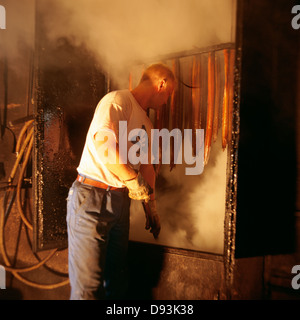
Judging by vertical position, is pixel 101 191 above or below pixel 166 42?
below

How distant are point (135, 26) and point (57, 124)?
168cm

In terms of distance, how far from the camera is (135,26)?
3559 mm

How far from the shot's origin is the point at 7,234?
382 cm

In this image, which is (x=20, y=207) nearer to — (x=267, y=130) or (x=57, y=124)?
(x=57, y=124)

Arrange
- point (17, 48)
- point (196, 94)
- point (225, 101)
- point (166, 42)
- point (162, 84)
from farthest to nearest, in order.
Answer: point (17, 48) → point (166, 42) → point (196, 94) → point (225, 101) → point (162, 84)

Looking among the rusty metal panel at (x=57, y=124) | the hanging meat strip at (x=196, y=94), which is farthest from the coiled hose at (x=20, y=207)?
the hanging meat strip at (x=196, y=94)

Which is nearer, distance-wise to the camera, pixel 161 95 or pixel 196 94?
pixel 161 95

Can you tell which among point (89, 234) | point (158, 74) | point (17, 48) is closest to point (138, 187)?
point (89, 234)

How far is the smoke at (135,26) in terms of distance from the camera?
3121mm

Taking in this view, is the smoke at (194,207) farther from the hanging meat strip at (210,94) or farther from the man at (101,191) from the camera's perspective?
the man at (101,191)

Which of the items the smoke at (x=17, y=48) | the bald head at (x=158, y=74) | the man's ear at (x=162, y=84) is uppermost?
the smoke at (x=17, y=48)

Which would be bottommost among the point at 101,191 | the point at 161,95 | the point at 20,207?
the point at 20,207

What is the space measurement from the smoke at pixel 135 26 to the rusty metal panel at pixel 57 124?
0.22m

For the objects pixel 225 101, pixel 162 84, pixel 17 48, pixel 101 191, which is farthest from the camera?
pixel 17 48
